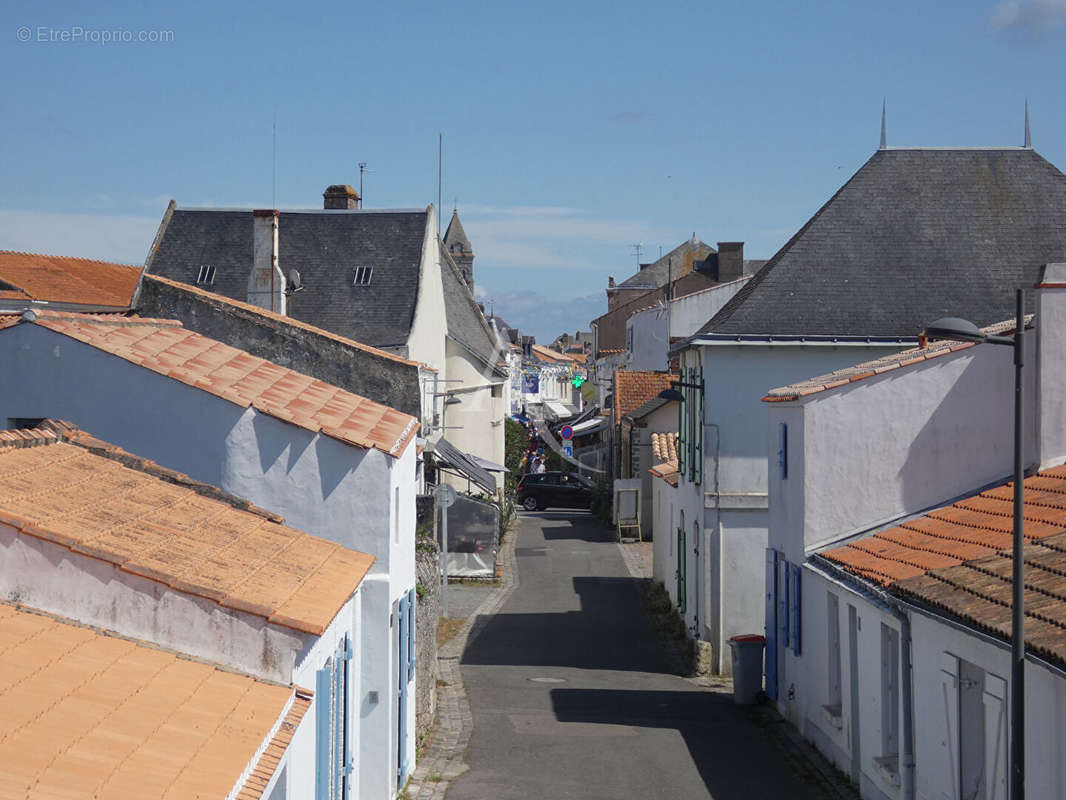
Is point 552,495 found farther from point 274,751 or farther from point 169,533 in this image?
point 274,751

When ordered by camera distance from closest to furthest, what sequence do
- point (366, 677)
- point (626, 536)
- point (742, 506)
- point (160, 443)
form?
1. point (160, 443)
2. point (366, 677)
3. point (742, 506)
4. point (626, 536)

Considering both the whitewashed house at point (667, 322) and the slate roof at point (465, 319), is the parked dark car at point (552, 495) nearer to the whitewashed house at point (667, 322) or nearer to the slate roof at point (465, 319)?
the whitewashed house at point (667, 322)

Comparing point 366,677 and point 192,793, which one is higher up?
point 192,793

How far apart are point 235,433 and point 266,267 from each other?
946 cm

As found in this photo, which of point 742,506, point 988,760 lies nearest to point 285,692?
point 988,760

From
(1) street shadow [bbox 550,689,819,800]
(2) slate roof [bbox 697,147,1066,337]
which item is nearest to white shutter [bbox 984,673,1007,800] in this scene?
(1) street shadow [bbox 550,689,819,800]

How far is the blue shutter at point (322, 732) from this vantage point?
30.6 ft

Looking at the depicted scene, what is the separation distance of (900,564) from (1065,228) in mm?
11749

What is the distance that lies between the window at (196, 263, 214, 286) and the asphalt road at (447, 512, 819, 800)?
426 inches

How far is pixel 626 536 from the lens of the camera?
40781mm

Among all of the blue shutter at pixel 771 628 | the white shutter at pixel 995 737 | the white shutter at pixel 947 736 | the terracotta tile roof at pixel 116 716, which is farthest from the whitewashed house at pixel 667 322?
the terracotta tile roof at pixel 116 716

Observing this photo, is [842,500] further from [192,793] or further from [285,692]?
[192,793]

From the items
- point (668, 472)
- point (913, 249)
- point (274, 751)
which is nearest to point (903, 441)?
point (913, 249)

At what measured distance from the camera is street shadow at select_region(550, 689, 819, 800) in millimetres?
14398
